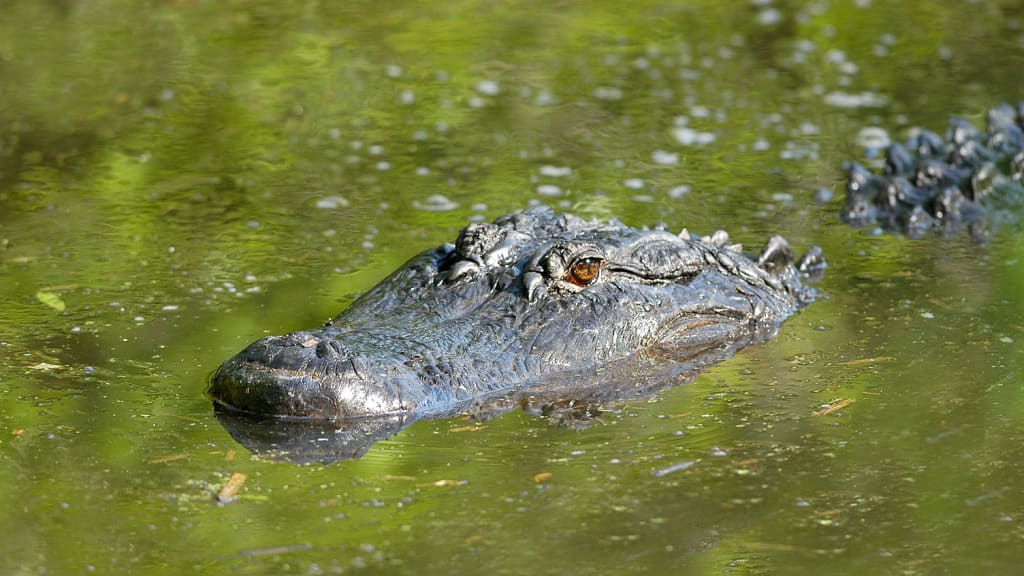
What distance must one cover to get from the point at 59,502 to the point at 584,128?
6770 millimetres

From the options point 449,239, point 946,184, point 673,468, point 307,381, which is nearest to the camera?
point 673,468

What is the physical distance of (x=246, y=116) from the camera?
1126 cm

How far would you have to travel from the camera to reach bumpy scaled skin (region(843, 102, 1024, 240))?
923 centimetres

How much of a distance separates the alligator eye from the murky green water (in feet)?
2.08

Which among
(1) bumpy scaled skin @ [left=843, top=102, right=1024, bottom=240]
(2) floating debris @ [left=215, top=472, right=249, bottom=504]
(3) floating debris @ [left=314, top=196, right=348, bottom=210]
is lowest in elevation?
(3) floating debris @ [left=314, top=196, right=348, bottom=210]

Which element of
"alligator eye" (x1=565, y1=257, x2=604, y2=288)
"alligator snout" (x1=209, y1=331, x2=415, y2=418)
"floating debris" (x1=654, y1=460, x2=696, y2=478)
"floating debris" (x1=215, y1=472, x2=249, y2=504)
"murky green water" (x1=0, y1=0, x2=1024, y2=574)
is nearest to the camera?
"murky green water" (x1=0, y1=0, x2=1024, y2=574)

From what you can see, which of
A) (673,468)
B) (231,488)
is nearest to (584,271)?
(673,468)

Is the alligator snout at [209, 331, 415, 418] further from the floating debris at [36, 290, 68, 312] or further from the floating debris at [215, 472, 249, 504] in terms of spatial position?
the floating debris at [36, 290, 68, 312]

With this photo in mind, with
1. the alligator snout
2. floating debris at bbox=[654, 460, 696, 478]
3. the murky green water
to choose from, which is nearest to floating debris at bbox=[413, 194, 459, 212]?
the murky green water

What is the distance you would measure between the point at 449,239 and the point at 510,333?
7.72ft

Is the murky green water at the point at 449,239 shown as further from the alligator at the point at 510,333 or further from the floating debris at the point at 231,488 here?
the alligator at the point at 510,333

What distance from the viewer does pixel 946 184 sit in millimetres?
9602

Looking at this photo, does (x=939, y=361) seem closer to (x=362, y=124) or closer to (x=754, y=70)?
(x=362, y=124)

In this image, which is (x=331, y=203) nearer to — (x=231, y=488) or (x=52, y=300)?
(x=52, y=300)
